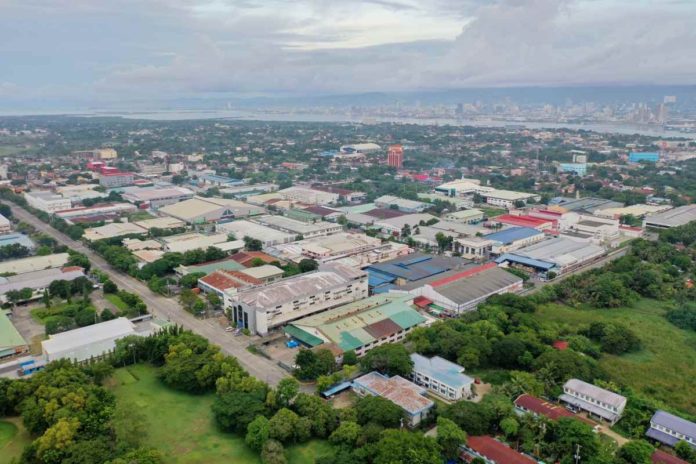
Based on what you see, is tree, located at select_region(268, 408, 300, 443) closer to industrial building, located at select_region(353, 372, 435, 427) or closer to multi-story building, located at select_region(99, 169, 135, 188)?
industrial building, located at select_region(353, 372, 435, 427)

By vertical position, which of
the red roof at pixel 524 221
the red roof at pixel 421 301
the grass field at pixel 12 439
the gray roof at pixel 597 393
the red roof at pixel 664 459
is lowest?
the grass field at pixel 12 439

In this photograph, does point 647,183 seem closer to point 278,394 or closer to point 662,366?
point 662,366

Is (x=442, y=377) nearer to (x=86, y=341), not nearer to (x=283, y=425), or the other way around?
(x=283, y=425)

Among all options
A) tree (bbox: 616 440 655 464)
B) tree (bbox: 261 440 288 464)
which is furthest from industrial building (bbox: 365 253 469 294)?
tree (bbox: 616 440 655 464)

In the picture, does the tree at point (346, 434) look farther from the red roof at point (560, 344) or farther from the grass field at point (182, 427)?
the red roof at point (560, 344)

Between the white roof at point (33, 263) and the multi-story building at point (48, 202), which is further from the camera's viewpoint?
the multi-story building at point (48, 202)

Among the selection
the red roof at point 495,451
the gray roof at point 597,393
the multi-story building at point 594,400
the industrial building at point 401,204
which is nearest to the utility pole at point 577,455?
the red roof at point 495,451
